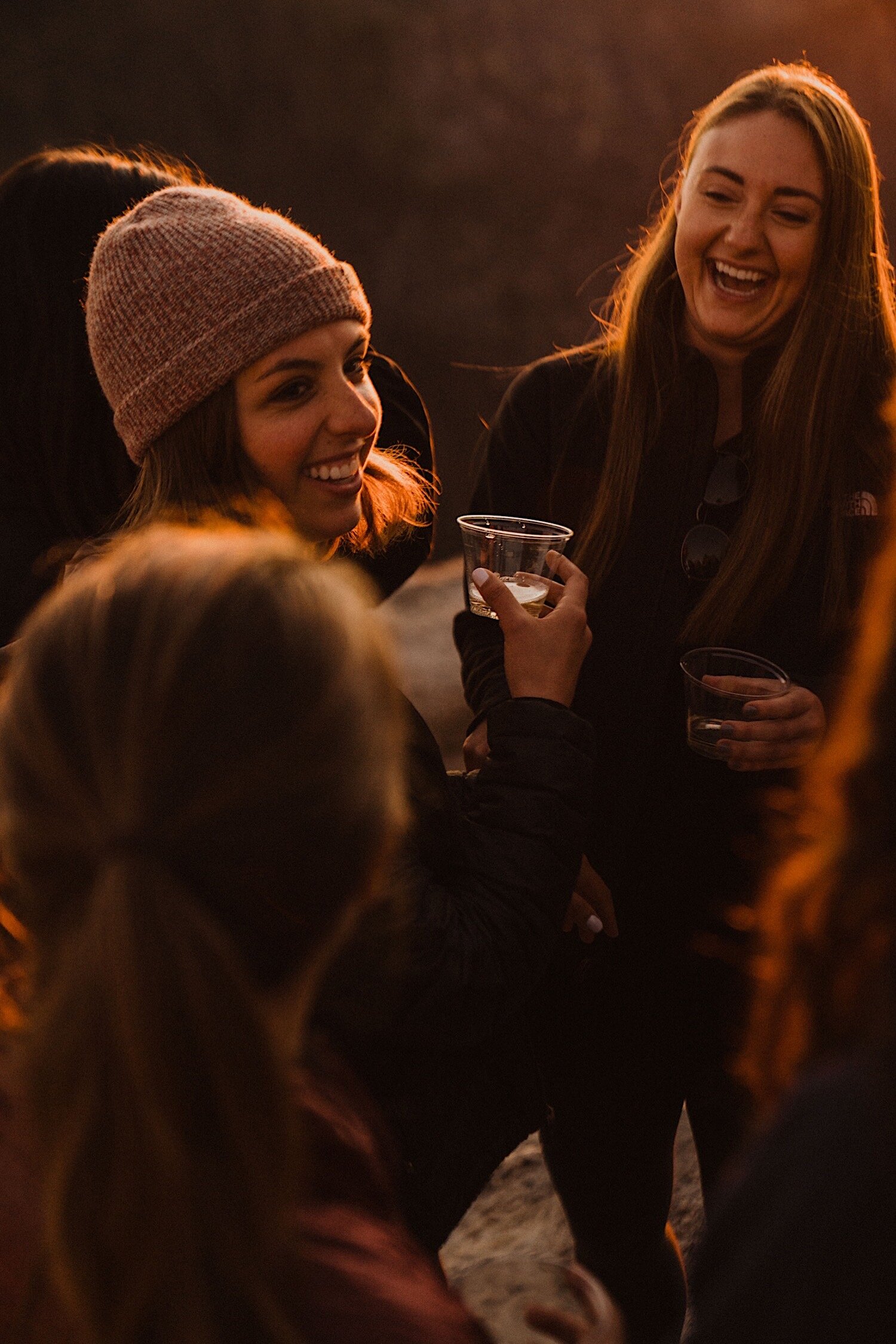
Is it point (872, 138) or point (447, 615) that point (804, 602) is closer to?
point (447, 615)

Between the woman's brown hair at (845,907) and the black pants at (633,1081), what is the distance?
0.88 metres

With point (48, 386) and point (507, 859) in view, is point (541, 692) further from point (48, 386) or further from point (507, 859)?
point (48, 386)

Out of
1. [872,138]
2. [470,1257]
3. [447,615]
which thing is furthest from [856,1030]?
[872,138]

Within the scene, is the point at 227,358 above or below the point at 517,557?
above

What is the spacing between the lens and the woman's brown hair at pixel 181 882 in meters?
0.65

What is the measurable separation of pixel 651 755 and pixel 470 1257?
140 centimetres

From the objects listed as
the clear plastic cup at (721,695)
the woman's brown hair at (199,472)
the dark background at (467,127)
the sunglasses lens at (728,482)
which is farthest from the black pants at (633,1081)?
the dark background at (467,127)

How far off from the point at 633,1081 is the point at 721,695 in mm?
749

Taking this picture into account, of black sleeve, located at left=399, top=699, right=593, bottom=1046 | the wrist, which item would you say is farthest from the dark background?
black sleeve, located at left=399, top=699, right=593, bottom=1046

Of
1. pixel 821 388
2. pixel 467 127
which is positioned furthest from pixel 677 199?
pixel 467 127

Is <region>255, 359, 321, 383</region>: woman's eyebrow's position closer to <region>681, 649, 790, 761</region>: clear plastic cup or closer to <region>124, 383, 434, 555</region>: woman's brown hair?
<region>124, 383, 434, 555</region>: woman's brown hair

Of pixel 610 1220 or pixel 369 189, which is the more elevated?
pixel 369 189

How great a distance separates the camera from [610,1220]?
184 centimetres

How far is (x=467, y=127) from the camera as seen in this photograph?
687 cm
